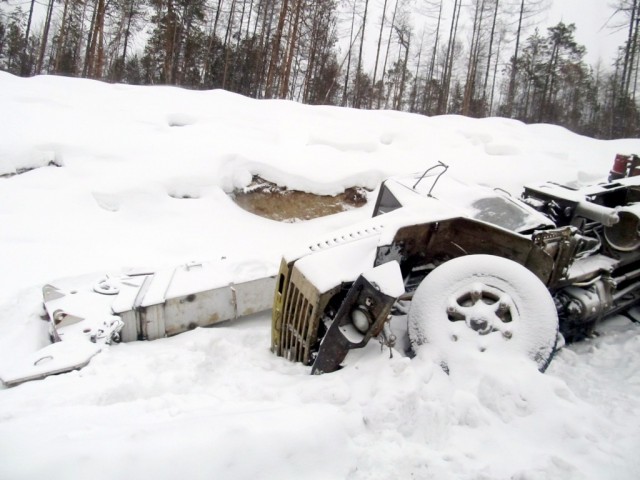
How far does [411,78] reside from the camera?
118 feet

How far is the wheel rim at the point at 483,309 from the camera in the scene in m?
2.46

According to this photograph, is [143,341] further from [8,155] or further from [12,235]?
[8,155]

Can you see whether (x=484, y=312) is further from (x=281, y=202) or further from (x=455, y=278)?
(x=281, y=202)

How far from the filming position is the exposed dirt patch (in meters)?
6.08

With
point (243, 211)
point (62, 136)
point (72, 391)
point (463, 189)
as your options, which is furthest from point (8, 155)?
point (463, 189)

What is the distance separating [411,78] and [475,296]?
37.5 metres

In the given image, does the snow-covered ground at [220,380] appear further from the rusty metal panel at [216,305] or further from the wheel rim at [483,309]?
the wheel rim at [483,309]

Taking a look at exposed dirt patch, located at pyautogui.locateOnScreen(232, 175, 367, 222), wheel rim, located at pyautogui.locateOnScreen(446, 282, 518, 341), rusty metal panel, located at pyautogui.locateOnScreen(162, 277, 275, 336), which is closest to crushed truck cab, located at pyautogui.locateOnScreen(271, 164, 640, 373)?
wheel rim, located at pyautogui.locateOnScreen(446, 282, 518, 341)

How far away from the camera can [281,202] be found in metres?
6.17

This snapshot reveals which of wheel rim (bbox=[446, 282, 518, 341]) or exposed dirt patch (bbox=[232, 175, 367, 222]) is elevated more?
exposed dirt patch (bbox=[232, 175, 367, 222])

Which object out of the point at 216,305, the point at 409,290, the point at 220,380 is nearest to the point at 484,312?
the point at 409,290

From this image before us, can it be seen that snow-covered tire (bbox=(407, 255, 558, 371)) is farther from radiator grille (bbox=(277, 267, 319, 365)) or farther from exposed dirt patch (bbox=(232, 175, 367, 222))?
exposed dirt patch (bbox=(232, 175, 367, 222))

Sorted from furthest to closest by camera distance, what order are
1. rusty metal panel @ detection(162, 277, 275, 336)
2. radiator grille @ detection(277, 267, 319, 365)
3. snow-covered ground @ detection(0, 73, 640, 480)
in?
1. rusty metal panel @ detection(162, 277, 275, 336)
2. radiator grille @ detection(277, 267, 319, 365)
3. snow-covered ground @ detection(0, 73, 640, 480)

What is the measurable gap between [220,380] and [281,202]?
398 centimetres
